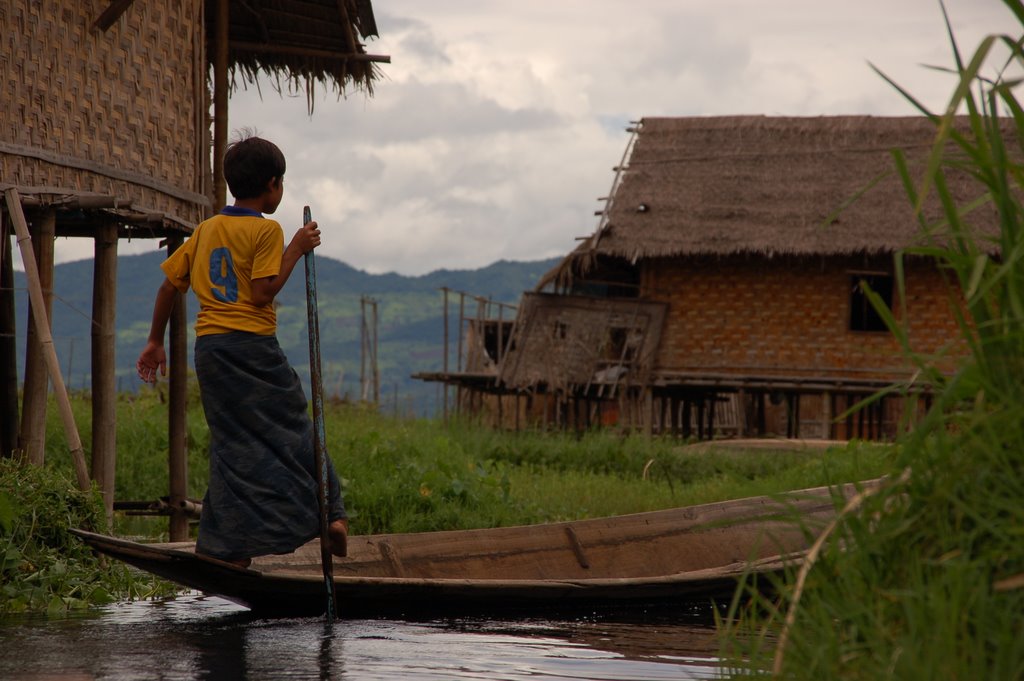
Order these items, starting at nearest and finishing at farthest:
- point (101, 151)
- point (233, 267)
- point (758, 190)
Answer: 1. point (233, 267)
2. point (101, 151)
3. point (758, 190)

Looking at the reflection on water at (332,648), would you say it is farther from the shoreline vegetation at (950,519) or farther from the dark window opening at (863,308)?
the dark window opening at (863,308)

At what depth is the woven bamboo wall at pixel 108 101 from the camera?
645 cm

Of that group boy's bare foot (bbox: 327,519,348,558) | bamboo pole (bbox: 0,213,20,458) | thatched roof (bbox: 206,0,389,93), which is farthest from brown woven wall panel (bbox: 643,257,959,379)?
boy's bare foot (bbox: 327,519,348,558)

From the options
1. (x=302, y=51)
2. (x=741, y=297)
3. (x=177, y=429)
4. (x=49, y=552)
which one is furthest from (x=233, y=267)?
(x=741, y=297)

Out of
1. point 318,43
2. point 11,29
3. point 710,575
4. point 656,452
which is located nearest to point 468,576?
point 710,575

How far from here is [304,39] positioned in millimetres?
9797

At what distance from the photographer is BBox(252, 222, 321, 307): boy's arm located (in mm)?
4398

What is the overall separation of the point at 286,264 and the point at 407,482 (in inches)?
139

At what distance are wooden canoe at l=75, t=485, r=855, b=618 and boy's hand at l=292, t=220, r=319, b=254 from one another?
3.64 ft

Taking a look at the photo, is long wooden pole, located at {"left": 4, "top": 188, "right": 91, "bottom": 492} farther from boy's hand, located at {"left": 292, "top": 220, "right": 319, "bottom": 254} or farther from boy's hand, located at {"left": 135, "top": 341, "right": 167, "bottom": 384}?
boy's hand, located at {"left": 292, "top": 220, "right": 319, "bottom": 254}

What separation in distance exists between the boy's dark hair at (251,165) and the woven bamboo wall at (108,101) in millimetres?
2229

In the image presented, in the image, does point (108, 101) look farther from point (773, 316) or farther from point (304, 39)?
point (773, 316)

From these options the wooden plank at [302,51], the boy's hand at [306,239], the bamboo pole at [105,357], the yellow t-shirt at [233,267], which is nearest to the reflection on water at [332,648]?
the yellow t-shirt at [233,267]

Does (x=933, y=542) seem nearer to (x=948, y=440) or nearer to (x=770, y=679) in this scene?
(x=948, y=440)
